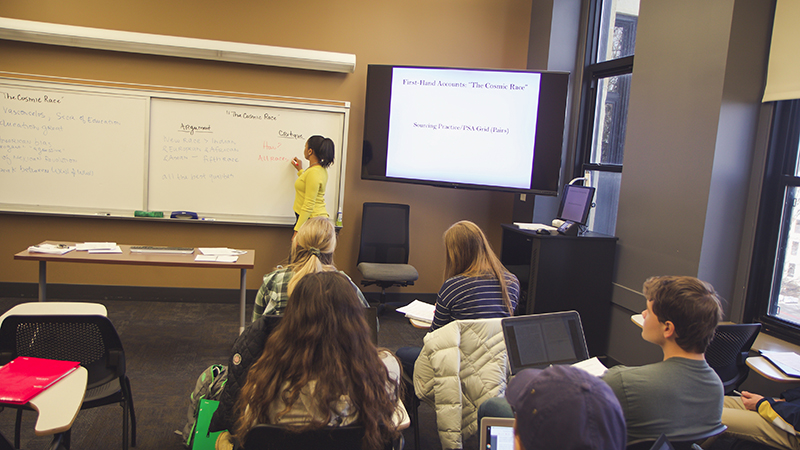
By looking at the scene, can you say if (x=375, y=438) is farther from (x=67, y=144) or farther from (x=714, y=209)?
(x=67, y=144)

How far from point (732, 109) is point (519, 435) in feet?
8.93

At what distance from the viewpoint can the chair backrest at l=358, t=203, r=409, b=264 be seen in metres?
4.49

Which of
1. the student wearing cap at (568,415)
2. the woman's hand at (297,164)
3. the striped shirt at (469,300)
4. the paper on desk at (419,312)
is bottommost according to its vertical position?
the paper on desk at (419,312)

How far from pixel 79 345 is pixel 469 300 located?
150cm

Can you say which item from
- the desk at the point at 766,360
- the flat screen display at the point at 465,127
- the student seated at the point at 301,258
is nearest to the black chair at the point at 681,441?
the desk at the point at 766,360

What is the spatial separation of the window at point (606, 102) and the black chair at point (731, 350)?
64.9 inches

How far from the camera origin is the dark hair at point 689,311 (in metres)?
1.40

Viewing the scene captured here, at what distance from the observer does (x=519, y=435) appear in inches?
31.4

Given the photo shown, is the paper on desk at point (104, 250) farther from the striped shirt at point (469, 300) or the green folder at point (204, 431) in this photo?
the striped shirt at point (469, 300)

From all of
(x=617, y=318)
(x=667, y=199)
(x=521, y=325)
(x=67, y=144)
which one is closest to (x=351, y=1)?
(x=67, y=144)

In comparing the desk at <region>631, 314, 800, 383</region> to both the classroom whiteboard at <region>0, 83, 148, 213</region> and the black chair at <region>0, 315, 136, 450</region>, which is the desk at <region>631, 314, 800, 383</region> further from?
the classroom whiteboard at <region>0, 83, 148, 213</region>

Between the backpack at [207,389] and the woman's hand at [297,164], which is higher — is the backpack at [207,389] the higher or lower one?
the lower one

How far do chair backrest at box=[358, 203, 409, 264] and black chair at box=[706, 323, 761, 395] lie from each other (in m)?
2.68

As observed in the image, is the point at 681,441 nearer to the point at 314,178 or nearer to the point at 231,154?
the point at 314,178
